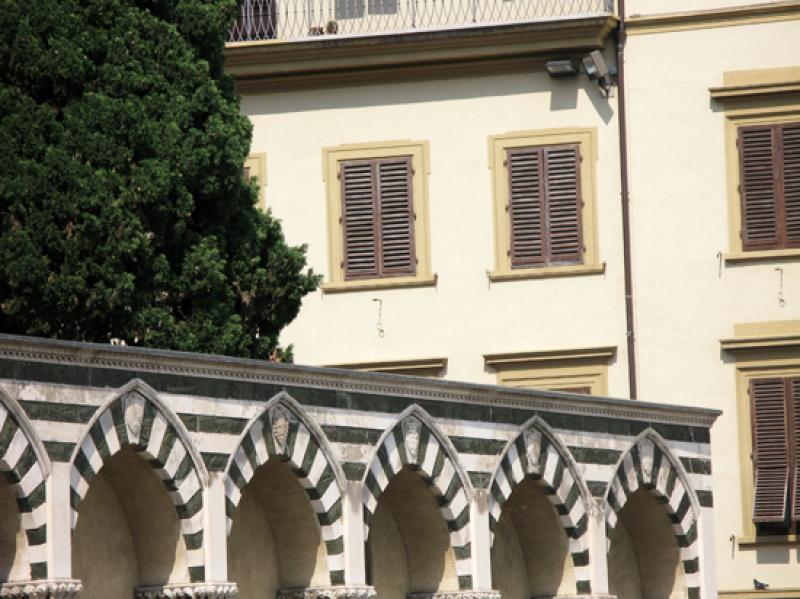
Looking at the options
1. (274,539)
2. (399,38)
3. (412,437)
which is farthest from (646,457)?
(399,38)

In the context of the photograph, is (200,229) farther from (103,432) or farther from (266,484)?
(103,432)

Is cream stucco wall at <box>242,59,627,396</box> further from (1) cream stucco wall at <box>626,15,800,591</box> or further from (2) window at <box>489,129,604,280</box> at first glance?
(1) cream stucco wall at <box>626,15,800,591</box>

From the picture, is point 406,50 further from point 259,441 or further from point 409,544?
point 259,441

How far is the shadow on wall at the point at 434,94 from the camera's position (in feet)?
115

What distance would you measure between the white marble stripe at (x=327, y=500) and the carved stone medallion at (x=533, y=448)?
124 inches

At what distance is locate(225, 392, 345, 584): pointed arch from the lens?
23172 mm

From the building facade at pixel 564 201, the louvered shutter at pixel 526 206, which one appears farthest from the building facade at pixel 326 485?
the louvered shutter at pixel 526 206

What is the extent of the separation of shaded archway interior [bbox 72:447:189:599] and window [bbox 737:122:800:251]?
13538 mm

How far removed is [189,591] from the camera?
22672mm

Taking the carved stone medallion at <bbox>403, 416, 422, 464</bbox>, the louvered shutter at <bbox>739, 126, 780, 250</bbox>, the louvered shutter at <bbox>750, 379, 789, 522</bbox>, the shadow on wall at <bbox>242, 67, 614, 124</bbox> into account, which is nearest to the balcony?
the shadow on wall at <bbox>242, 67, 614, 124</bbox>

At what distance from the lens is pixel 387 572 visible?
2622 cm

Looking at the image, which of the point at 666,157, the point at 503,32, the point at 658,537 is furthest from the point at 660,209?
the point at 658,537

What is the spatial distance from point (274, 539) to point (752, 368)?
36.1 feet

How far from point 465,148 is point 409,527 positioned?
998 cm
